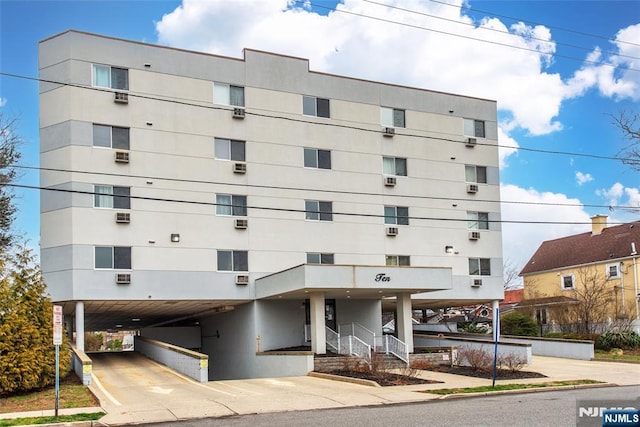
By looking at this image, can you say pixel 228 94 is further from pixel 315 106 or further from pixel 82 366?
pixel 82 366

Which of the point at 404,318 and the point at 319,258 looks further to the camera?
the point at 319,258

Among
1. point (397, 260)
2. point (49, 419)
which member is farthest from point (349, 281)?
point (49, 419)

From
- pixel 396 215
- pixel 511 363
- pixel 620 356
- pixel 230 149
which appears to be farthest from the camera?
pixel 396 215

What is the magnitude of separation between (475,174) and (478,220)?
2.59 m

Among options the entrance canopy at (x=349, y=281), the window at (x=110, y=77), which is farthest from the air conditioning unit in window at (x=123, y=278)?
the window at (x=110, y=77)

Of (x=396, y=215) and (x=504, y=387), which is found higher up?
(x=396, y=215)

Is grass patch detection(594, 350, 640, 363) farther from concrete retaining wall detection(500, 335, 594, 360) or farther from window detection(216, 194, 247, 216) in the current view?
window detection(216, 194, 247, 216)

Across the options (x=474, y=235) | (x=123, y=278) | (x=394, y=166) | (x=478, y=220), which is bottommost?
(x=123, y=278)

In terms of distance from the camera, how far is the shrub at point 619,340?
116 ft

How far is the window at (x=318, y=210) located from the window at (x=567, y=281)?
2721 centimetres

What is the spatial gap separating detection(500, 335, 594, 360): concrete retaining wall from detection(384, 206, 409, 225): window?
27.6ft

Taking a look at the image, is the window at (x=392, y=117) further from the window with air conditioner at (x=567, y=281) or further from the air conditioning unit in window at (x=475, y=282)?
the window with air conditioner at (x=567, y=281)

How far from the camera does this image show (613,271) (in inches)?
1961

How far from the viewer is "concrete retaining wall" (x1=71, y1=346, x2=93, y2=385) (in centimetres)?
2319
